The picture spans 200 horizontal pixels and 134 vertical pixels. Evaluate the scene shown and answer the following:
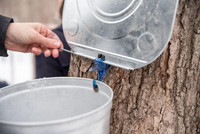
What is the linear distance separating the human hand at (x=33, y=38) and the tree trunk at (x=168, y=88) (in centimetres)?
20

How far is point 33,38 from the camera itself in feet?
3.34

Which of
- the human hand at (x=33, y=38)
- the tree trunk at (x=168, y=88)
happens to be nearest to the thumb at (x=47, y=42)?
the human hand at (x=33, y=38)

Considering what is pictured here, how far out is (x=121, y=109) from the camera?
1.05 metres

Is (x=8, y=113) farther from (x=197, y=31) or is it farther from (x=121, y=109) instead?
(x=197, y=31)

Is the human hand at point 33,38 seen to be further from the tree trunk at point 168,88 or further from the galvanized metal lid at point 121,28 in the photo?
the tree trunk at point 168,88

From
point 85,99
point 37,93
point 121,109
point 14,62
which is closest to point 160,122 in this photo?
point 121,109

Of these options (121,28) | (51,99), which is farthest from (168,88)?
(51,99)

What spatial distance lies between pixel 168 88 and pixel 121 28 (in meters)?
0.34

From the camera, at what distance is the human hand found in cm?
101

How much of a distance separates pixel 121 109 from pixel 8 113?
50 centimetres

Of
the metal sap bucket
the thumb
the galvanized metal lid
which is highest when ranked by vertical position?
the galvanized metal lid

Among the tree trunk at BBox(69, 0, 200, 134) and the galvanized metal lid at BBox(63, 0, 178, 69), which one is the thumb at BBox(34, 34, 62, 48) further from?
the tree trunk at BBox(69, 0, 200, 134)

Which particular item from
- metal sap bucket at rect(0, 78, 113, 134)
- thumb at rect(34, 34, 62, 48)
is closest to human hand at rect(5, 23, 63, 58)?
thumb at rect(34, 34, 62, 48)

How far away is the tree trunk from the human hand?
196mm
